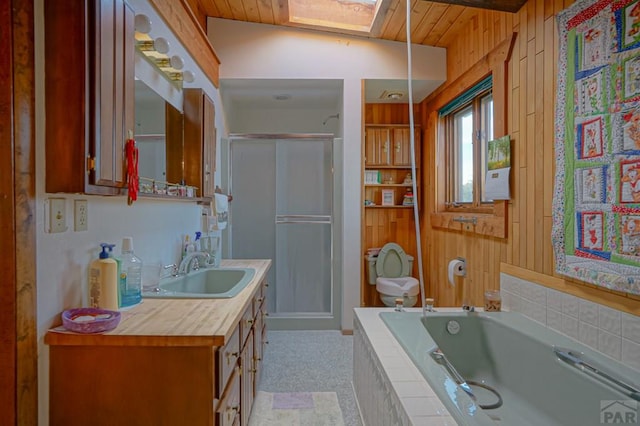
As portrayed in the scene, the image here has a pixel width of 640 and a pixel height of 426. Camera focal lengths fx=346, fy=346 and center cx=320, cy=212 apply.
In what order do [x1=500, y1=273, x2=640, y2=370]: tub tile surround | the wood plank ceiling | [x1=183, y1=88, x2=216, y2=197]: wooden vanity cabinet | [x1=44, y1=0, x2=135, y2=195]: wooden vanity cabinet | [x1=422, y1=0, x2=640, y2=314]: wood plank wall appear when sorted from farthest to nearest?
the wood plank ceiling, [x1=183, y1=88, x2=216, y2=197]: wooden vanity cabinet, [x1=422, y1=0, x2=640, y2=314]: wood plank wall, [x1=500, y1=273, x2=640, y2=370]: tub tile surround, [x1=44, y1=0, x2=135, y2=195]: wooden vanity cabinet

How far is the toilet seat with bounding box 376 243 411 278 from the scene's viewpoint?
3.48 metres

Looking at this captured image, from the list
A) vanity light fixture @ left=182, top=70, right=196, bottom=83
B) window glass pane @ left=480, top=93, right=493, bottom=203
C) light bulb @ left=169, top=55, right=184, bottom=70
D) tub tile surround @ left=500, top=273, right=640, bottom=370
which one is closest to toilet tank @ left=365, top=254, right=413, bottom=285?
window glass pane @ left=480, top=93, right=493, bottom=203

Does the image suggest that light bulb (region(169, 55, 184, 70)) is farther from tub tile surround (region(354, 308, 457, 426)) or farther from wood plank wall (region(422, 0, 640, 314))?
wood plank wall (region(422, 0, 640, 314))

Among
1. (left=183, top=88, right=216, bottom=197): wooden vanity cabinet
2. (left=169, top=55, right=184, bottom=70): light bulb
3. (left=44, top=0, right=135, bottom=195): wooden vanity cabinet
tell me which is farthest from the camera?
(left=183, top=88, right=216, bottom=197): wooden vanity cabinet

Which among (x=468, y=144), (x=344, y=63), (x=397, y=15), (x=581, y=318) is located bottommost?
(x=581, y=318)

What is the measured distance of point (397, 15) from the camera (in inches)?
106

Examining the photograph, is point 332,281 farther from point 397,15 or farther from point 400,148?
point 397,15

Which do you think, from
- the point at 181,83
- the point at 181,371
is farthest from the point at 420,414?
the point at 181,83

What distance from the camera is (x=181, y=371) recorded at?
1111 millimetres

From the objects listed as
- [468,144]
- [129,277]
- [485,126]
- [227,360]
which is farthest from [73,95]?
[468,144]

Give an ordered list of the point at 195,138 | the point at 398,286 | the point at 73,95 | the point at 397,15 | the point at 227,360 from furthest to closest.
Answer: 1. the point at 398,286
2. the point at 397,15
3. the point at 195,138
4. the point at 227,360
5. the point at 73,95

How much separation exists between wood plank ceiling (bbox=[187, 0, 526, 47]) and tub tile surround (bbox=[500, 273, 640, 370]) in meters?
1.91

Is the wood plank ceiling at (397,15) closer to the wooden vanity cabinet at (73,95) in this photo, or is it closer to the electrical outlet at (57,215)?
the wooden vanity cabinet at (73,95)

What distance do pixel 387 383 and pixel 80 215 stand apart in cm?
127
